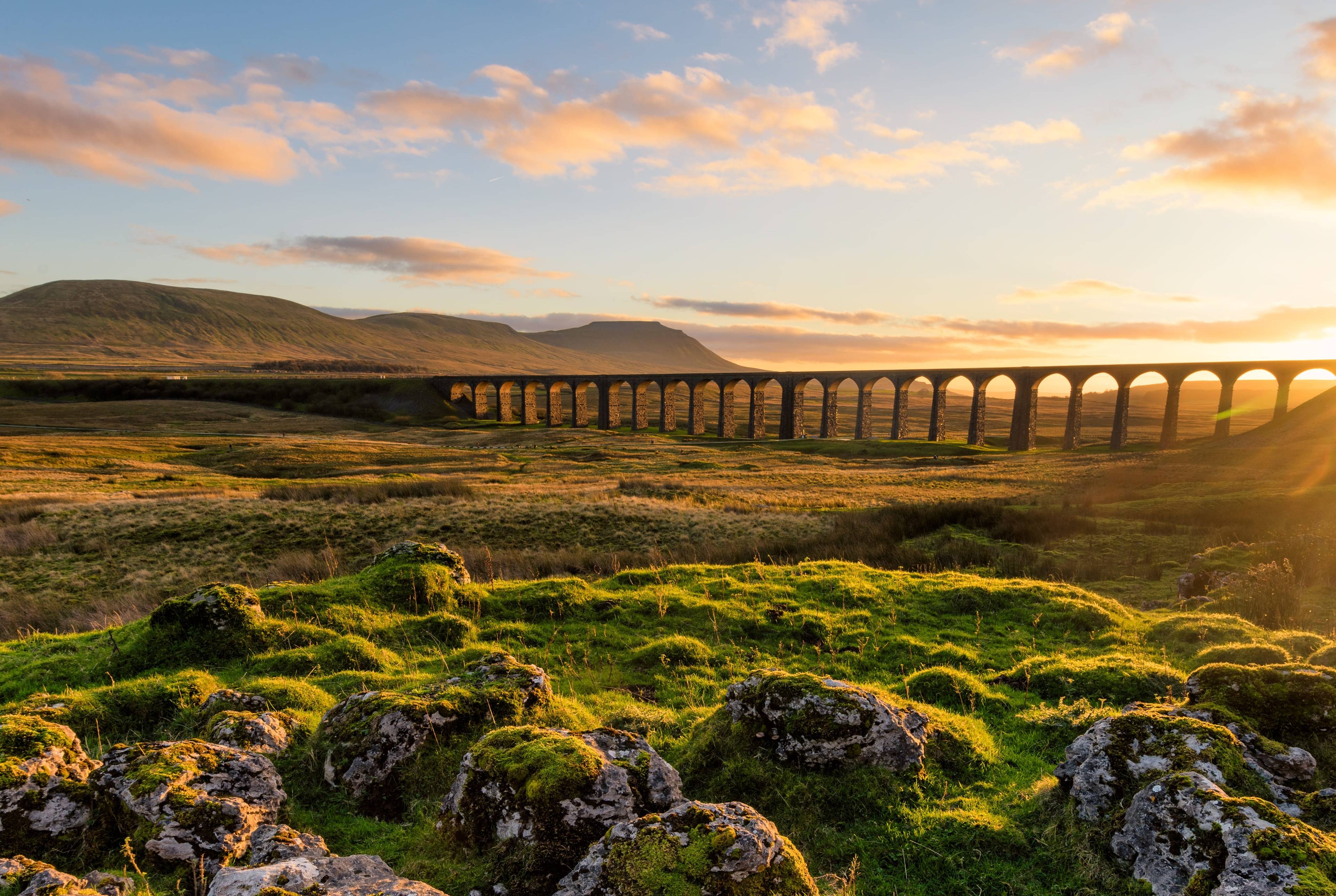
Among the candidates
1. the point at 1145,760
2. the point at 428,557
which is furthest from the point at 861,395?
the point at 1145,760

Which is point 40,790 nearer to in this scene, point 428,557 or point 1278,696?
point 428,557

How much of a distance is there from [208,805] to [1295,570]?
757 inches

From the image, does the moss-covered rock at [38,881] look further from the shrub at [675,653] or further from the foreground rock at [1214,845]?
the shrub at [675,653]

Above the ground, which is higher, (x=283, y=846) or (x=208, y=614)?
(x=283, y=846)

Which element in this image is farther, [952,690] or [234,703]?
[952,690]

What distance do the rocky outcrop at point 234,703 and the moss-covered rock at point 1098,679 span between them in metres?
8.84

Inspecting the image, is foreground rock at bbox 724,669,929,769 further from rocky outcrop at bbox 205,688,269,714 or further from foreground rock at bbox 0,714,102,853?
foreground rock at bbox 0,714,102,853

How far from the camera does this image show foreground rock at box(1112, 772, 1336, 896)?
346 cm

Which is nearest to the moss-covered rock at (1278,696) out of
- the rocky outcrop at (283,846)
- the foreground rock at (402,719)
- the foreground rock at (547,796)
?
the foreground rock at (547,796)

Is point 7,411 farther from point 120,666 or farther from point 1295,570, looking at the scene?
point 1295,570

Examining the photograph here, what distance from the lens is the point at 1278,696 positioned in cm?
597

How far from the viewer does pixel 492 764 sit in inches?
180

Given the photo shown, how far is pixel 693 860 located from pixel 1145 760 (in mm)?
3673

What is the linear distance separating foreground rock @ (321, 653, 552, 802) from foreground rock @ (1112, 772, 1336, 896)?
4.99m
